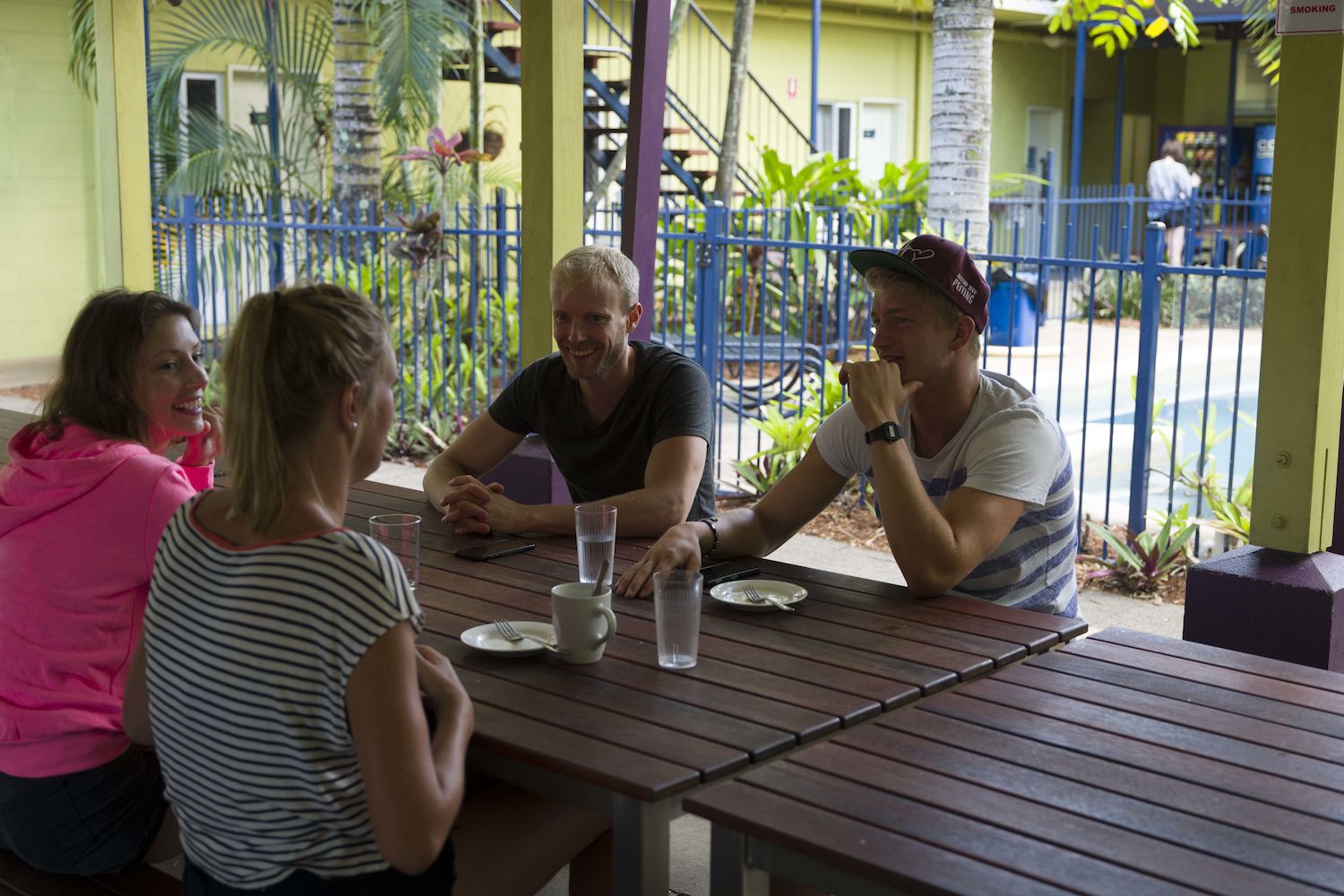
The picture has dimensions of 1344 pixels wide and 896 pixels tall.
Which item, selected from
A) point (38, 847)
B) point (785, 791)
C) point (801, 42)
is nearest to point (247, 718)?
point (785, 791)

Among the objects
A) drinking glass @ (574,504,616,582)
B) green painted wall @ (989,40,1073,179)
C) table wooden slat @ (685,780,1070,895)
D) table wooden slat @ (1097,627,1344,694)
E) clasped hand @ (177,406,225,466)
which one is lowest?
table wooden slat @ (685,780,1070,895)

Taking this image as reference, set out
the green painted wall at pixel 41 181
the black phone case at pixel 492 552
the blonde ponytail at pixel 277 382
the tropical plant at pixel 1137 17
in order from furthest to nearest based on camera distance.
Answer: the green painted wall at pixel 41 181 → the tropical plant at pixel 1137 17 → the black phone case at pixel 492 552 → the blonde ponytail at pixel 277 382

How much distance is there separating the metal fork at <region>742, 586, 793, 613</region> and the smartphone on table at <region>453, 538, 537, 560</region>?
0.61 m

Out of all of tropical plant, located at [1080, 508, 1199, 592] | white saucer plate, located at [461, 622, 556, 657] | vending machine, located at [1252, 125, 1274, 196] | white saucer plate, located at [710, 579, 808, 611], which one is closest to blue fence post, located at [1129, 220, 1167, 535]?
tropical plant, located at [1080, 508, 1199, 592]

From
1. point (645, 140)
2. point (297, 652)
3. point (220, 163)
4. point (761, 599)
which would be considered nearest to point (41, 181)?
point (220, 163)

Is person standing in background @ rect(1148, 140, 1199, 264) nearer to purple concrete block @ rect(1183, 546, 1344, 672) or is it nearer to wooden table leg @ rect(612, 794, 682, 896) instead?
purple concrete block @ rect(1183, 546, 1344, 672)

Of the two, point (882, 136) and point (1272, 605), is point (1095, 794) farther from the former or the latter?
point (882, 136)

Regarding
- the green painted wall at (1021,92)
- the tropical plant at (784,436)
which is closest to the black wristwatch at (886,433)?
the tropical plant at (784,436)

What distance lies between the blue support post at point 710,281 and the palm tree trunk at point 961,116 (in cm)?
200

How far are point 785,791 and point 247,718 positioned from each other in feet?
2.23

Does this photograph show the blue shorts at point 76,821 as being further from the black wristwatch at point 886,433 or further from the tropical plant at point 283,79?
the tropical plant at point 283,79

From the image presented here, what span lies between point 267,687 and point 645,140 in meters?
3.36

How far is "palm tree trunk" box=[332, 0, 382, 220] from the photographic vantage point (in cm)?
928

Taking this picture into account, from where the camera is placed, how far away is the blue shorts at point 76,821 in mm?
2291
